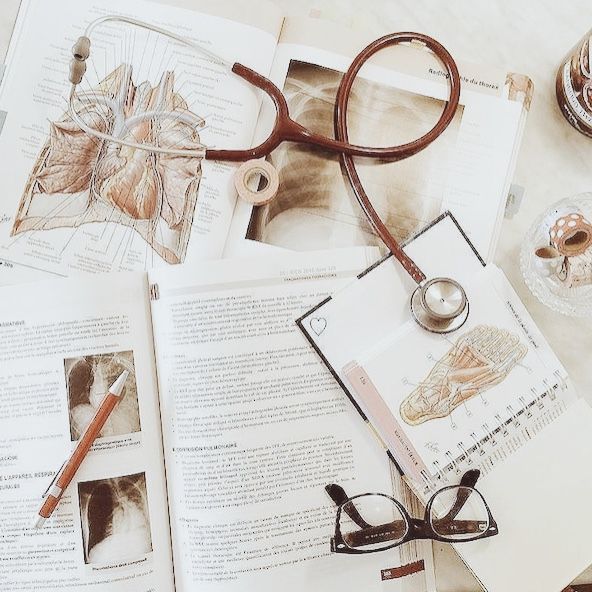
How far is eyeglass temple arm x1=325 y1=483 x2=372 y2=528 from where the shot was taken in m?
0.76

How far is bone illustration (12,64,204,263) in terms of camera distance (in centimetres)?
79

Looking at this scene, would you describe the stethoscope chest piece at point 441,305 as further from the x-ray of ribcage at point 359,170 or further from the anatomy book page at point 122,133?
the anatomy book page at point 122,133

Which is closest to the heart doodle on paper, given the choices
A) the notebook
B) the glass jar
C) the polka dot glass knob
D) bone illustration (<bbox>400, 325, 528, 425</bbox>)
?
the notebook

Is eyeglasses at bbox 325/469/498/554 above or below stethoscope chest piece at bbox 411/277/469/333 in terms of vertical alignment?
below

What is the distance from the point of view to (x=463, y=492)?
754mm

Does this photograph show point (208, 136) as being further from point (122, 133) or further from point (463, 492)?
point (463, 492)

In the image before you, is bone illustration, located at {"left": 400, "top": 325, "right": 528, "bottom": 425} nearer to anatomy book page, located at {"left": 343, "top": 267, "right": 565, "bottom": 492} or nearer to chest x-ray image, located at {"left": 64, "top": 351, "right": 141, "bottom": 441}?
anatomy book page, located at {"left": 343, "top": 267, "right": 565, "bottom": 492}

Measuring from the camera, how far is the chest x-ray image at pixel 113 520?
2.50 ft

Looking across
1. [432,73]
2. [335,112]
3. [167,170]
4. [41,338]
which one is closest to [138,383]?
[41,338]

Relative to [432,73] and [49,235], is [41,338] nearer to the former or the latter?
[49,235]

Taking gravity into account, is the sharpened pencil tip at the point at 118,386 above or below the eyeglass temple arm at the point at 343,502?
above

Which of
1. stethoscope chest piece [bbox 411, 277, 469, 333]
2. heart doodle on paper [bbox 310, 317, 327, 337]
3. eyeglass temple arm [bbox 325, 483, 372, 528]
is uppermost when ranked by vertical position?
heart doodle on paper [bbox 310, 317, 327, 337]

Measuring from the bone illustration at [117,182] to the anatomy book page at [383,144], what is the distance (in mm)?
65

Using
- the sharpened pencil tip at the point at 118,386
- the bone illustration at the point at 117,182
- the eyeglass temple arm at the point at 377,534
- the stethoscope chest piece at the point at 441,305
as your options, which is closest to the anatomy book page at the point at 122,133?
the bone illustration at the point at 117,182
